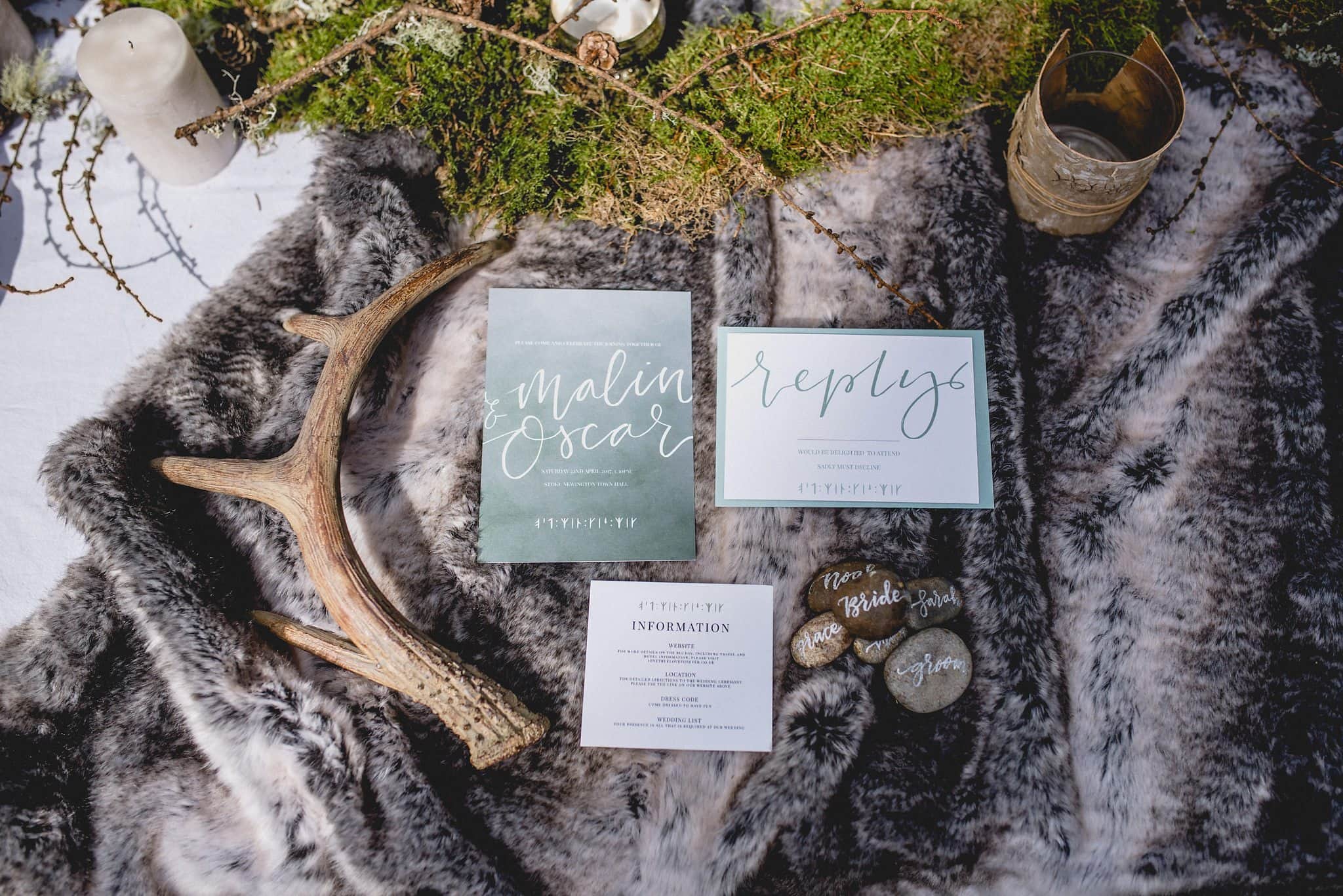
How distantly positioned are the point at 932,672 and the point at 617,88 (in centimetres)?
134

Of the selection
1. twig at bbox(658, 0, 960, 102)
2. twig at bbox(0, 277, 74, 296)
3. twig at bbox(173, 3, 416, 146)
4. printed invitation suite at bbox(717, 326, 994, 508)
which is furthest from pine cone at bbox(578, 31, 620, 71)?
twig at bbox(0, 277, 74, 296)

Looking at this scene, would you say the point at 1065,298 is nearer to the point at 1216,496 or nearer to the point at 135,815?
the point at 1216,496

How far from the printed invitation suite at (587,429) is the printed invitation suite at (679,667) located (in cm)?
9

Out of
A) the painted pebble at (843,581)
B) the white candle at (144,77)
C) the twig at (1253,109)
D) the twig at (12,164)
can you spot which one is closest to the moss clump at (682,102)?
the twig at (1253,109)

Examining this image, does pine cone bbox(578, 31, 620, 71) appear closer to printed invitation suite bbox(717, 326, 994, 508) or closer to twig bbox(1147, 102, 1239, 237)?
printed invitation suite bbox(717, 326, 994, 508)

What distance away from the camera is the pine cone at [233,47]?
5.27ft

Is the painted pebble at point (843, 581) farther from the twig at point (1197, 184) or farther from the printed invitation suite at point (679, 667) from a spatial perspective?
the twig at point (1197, 184)

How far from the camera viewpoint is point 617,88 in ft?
5.11

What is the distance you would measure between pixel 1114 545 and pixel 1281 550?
0.31 m

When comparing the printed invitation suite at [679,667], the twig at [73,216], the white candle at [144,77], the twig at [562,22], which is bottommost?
the printed invitation suite at [679,667]

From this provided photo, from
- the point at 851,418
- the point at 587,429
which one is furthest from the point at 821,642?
the point at 587,429

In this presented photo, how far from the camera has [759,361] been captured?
1507 mm

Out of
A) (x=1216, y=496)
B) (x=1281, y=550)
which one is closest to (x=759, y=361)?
(x=1216, y=496)

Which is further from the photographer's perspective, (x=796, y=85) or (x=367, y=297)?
(x=796, y=85)
